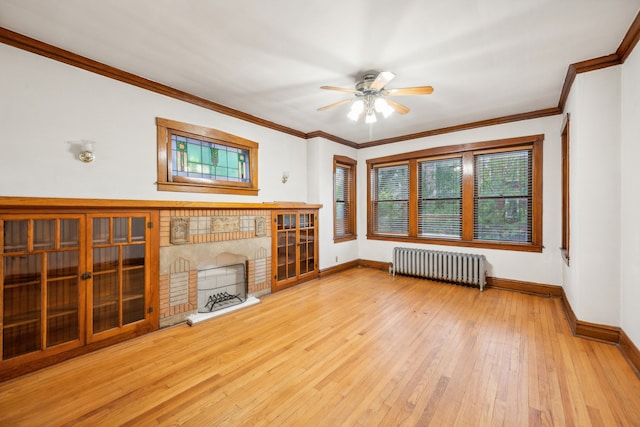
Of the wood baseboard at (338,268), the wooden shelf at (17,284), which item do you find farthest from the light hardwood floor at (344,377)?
the wood baseboard at (338,268)

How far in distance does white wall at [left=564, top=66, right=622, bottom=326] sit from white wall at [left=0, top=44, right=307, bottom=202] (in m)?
4.59

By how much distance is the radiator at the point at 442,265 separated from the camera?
178 inches

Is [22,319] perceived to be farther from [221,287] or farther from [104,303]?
[221,287]

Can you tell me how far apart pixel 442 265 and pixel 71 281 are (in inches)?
205

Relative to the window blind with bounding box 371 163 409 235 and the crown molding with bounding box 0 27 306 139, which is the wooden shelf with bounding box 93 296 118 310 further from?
the window blind with bounding box 371 163 409 235

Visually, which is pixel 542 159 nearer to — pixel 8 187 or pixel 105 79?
pixel 105 79

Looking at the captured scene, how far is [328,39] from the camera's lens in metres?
2.37

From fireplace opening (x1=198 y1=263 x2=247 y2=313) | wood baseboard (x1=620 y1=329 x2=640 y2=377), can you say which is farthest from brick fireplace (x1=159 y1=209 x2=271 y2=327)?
wood baseboard (x1=620 y1=329 x2=640 y2=377)

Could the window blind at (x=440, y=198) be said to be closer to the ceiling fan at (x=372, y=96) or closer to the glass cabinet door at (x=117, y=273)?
the ceiling fan at (x=372, y=96)

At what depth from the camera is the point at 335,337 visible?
2867mm

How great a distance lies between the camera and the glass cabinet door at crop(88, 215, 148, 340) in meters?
2.64

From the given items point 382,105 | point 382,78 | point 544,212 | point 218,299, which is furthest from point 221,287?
point 544,212

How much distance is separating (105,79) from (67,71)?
299mm

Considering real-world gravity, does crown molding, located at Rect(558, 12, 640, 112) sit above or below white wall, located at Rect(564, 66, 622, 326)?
above
